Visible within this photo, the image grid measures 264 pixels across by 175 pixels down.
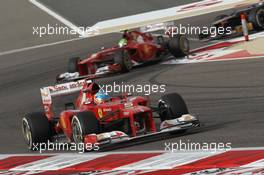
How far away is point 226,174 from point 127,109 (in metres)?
3.94

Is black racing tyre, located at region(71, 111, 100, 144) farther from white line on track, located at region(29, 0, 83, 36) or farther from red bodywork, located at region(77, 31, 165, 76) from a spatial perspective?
white line on track, located at region(29, 0, 83, 36)

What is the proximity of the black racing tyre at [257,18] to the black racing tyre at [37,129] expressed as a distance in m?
13.3

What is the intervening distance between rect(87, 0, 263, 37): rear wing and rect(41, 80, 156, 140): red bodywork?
14798 mm

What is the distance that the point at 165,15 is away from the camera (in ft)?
108

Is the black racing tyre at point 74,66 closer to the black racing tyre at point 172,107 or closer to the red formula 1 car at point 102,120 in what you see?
the red formula 1 car at point 102,120

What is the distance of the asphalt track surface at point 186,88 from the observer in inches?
590

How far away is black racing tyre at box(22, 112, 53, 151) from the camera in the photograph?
15.6 meters

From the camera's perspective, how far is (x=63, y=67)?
90.6 feet

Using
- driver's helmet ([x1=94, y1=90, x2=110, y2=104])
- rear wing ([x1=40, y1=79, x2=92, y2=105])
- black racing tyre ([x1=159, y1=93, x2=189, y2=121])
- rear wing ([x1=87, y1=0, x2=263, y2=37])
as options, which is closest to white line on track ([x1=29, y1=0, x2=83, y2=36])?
rear wing ([x1=87, y1=0, x2=263, y2=37])

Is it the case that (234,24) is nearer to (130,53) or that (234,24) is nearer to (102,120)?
(130,53)

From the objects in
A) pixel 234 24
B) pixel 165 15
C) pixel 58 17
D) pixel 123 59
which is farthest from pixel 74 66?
pixel 58 17

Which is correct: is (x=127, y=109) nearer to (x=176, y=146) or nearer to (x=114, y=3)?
(x=176, y=146)

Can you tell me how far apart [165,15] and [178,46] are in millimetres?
7674

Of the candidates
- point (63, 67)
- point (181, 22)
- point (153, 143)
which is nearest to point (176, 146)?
point (153, 143)
